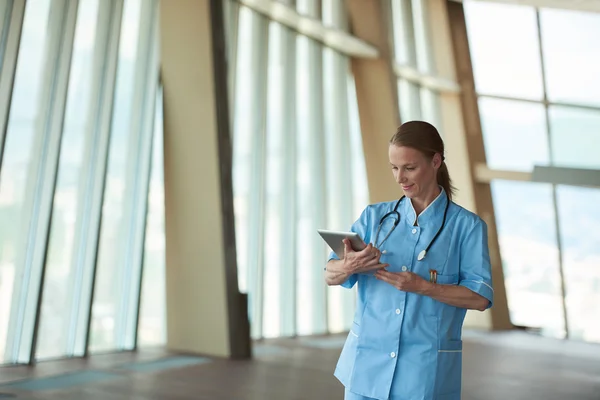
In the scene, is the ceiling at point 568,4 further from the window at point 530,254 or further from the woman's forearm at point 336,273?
the woman's forearm at point 336,273

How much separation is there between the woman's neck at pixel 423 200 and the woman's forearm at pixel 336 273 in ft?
1.01

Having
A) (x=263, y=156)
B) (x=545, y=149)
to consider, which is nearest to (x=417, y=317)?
(x=263, y=156)

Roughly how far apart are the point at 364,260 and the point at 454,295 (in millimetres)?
283

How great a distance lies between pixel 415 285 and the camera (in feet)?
6.20

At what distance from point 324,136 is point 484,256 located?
8.51 metres

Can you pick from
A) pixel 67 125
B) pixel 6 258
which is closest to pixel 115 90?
pixel 67 125

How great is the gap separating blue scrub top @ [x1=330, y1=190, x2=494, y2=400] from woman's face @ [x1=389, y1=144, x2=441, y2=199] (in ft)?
0.22

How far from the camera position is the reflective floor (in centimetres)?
475

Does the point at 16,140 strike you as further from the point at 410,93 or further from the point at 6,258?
the point at 410,93

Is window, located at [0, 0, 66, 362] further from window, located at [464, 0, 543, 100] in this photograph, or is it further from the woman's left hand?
window, located at [464, 0, 543, 100]

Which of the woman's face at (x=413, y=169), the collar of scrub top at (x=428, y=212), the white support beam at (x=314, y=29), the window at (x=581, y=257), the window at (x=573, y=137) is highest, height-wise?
the white support beam at (x=314, y=29)

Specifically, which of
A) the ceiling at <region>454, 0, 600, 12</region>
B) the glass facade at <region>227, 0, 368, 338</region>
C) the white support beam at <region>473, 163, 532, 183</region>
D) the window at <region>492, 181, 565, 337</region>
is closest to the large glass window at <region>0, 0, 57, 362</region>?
the glass facade at <region>227, 0, 368, 338</region>

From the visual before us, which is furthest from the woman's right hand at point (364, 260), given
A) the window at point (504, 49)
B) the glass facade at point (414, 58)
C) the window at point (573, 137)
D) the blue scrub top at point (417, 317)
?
the window at point (504, 49)

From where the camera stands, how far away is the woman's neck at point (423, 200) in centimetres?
209
